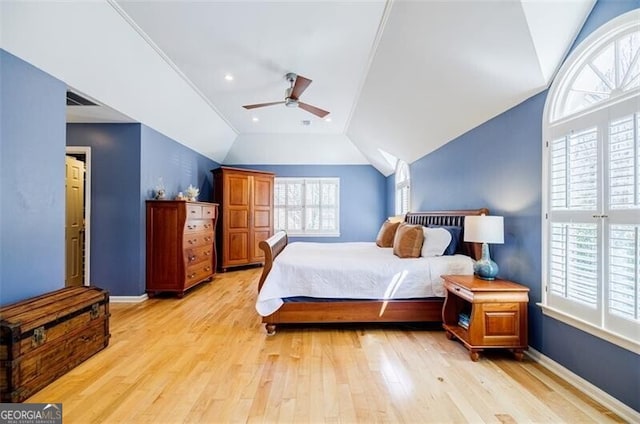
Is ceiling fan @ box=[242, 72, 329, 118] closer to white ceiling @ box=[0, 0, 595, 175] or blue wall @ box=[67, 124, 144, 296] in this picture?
white ceiling @ box=[0, 0, 595, 175]

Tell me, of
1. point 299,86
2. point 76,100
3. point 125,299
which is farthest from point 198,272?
point 299,86

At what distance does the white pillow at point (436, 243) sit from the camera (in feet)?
10.8

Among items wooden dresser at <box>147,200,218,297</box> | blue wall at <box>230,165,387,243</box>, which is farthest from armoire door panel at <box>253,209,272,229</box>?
wooden dresser at <box>147,200,218,297</box>

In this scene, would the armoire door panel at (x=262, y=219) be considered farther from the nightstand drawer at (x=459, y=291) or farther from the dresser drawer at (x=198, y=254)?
the nightstand drawer at (x=459, y=291)

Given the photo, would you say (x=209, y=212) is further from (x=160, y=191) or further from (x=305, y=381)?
(x=305, y=381)

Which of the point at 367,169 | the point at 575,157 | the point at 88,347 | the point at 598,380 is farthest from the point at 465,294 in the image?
the point at 367,169

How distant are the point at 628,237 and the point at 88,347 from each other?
157 inches

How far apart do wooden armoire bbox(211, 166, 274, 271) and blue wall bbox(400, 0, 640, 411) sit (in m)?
4.20

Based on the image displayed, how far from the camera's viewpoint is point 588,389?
195 cm

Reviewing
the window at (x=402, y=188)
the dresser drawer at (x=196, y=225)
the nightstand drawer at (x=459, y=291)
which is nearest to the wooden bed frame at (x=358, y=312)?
the nightstand drawer at (x=459, y=291)

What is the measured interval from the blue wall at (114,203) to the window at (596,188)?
476cm

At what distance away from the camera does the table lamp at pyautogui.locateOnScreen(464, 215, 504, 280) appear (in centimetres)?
259

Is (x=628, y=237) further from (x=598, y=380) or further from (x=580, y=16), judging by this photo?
(x=580, y=16)

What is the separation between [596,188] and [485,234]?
847 mm
